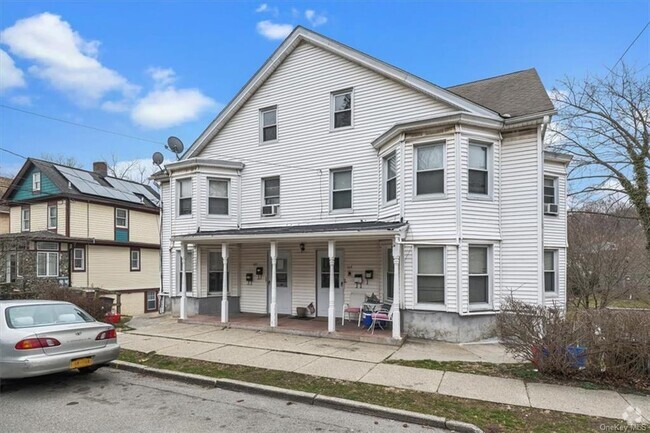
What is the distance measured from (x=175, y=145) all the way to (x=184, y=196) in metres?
2.54

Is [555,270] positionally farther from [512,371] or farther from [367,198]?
[512,371]

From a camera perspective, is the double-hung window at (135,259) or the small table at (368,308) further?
the double-hung window at (135,259)

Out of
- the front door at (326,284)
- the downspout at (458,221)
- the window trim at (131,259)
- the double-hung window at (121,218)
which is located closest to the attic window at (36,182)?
the double-hung window at (121,218)

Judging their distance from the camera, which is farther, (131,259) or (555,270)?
(131,259)

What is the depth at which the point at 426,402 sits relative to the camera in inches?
213

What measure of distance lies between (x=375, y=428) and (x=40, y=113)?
15.9m

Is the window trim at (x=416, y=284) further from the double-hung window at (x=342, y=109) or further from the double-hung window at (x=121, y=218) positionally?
the double-hung window at (x=121, y=218)

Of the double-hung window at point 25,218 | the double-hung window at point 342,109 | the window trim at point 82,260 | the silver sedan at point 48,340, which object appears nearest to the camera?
the silver sedan at point 48,340

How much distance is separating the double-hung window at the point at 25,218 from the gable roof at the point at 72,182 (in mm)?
1163

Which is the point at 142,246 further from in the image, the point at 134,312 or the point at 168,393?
the point at 168,393

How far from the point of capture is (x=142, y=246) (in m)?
26.0

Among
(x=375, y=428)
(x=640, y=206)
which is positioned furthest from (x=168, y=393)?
(x=640, y=206)

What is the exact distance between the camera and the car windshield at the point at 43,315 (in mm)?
6051

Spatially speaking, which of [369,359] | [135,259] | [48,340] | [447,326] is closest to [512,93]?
[447,326]
